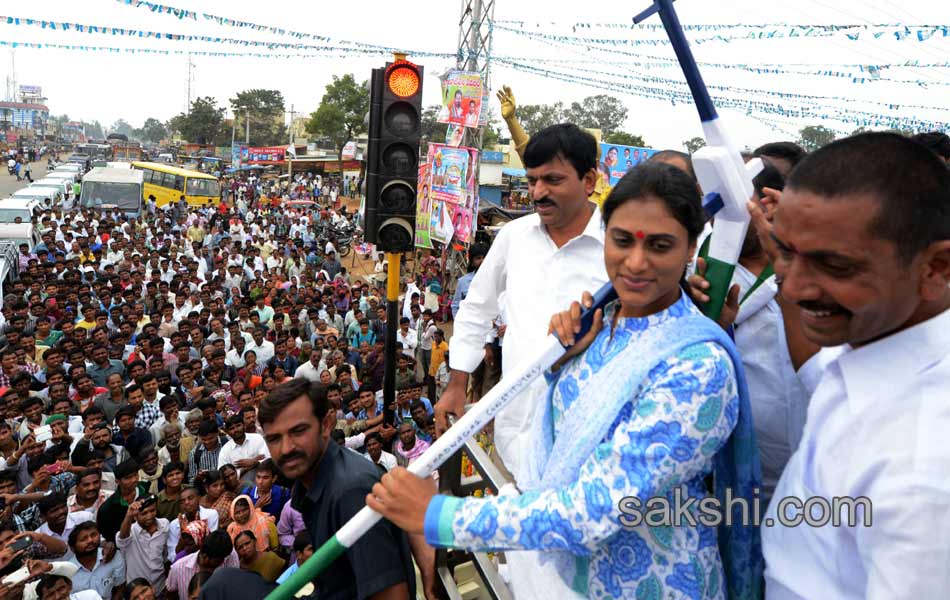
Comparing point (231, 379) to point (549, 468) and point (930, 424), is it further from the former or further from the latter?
point (930, 424)

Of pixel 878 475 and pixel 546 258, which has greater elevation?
pixel 546 258

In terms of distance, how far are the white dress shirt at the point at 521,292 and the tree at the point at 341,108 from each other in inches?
1643

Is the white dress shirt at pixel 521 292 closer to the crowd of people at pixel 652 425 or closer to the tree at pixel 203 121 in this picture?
the crowd of people at pixel 652 425

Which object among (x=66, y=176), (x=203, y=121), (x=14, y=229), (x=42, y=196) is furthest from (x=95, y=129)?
(x=14, y=229)

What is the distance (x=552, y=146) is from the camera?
2361 mm

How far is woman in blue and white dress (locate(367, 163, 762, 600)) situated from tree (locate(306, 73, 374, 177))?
1694 inches

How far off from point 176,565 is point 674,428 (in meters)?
4.07

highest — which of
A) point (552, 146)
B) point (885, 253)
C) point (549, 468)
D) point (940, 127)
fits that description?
point (940, 127)

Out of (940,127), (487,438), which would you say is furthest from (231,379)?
(940,127)

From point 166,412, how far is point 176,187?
811 inches

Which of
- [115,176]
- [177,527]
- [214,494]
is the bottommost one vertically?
[177,527]

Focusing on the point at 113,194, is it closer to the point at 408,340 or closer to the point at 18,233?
the point at 18,233

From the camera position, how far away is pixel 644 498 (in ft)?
3.93

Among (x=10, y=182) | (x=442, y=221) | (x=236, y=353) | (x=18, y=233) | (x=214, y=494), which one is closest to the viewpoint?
(x=214, y=494)
